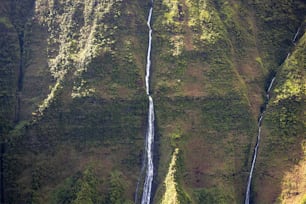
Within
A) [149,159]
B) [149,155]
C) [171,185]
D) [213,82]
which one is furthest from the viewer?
[213,82]

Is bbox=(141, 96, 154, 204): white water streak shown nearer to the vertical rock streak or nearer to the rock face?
the vertical rock streak

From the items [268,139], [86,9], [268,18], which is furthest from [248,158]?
[86,9]

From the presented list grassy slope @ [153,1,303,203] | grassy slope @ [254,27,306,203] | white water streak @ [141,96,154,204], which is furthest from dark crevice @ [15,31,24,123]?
grassy slope @ [254,27,306,203]

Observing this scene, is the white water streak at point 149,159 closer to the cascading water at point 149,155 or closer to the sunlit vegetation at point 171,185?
the cascading water at point 149,155

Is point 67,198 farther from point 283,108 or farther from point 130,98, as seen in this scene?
point 283,108

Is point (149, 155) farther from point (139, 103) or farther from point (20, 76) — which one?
point (20, 76)

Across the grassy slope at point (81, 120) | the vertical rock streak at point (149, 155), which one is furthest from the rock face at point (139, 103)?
the vertical rock streak at point (149, 155)

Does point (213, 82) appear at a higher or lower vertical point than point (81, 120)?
higher

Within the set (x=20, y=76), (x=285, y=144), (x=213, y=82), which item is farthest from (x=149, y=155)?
(x=20, y=76)
